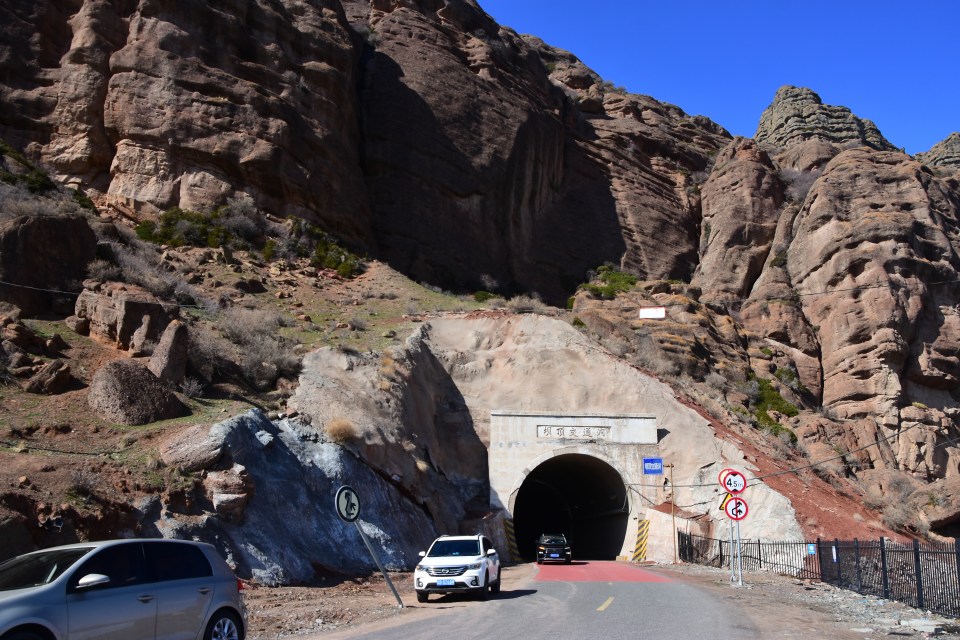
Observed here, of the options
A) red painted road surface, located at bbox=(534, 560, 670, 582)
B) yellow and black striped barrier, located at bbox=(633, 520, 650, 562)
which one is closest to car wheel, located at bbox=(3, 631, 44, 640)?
red painted road surface, located at bbox=(534, 560, 670, 582)

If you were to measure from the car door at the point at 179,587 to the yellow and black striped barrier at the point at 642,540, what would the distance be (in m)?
25.9

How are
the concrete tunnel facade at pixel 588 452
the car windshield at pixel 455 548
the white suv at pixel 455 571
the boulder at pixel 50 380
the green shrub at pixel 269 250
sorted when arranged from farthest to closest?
1. the green shrub at pixel 269 250
2. the concrete tunnel facade at pixel 588 452
3. the boulder at pixel 50 380
4. the car windshield at pixel 455 548
5. the white suv at pixel 455 571

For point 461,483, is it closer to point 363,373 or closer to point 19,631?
point 363,373

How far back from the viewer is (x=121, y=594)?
8406mm

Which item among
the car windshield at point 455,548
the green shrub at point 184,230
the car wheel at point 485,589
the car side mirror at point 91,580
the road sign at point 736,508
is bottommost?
the car wheel at point 485,589

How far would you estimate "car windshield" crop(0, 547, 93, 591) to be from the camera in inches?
320

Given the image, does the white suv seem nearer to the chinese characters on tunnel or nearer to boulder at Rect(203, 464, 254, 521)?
boulder at Rect(203, 464, 254, 521)

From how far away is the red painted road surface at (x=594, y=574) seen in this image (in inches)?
884

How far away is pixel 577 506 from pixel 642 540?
14.0 meters

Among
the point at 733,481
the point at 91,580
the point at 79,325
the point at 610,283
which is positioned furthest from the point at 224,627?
the point at 610,283

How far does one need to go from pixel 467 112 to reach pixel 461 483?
32.1 meters

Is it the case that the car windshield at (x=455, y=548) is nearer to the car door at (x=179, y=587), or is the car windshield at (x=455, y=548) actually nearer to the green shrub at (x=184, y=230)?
the car door at (x=179, y=587)

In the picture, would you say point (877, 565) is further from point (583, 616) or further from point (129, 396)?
point (129, 396)

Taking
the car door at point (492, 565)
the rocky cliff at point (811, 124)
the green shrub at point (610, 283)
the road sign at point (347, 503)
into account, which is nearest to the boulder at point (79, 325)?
the road sign at point (347, 503)
